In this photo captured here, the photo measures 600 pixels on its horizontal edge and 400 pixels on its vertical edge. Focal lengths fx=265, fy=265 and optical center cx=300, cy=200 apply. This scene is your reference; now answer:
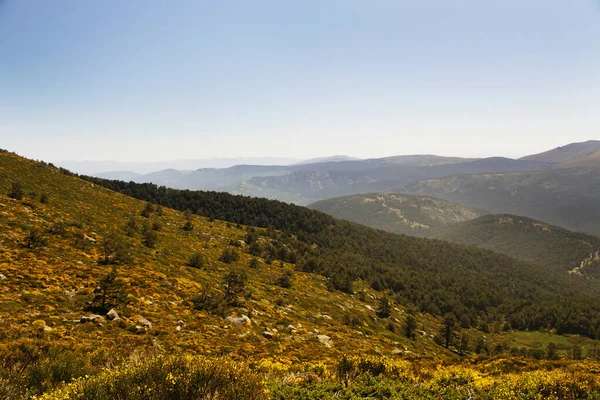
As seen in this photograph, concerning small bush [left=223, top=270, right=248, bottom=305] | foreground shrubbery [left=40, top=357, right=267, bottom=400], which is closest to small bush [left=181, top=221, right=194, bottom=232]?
small bush [left=223, top=270, right=248, bottom=305]

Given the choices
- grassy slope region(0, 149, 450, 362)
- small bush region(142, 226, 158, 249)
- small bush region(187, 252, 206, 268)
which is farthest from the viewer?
small bush region(142, 226, 158, 249)

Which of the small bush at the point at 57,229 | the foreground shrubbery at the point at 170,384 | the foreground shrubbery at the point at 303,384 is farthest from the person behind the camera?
the small bush at the point at 57,229

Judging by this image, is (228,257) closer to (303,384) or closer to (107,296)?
(107,296)

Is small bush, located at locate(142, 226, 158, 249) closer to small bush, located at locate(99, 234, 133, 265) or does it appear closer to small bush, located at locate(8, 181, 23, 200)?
small bush, located at locate(99, 234, 133, 265)

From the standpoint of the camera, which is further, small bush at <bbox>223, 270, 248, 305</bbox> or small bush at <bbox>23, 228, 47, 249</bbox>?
small bush at <bbox>223, 270, 248, 305</bbox>

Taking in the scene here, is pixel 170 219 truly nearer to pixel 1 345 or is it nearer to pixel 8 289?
pixel 8 289

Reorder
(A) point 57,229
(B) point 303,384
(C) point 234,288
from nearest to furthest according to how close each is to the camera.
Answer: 1. (B) point 303,384
2. (A) point 57,229
3. (C) point 234,288

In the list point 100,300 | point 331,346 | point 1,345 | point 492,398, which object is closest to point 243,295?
point 331,346

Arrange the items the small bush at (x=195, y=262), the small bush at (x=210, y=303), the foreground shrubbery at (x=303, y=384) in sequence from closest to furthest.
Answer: the foreground shrubbery at (x=303, y=384) < the small bush at (x=210, y=303) < the small bush at (x=195, y=262)

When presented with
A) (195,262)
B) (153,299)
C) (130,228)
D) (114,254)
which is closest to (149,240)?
(130,228)

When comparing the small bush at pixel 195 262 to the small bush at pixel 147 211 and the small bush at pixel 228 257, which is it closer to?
the small bush at pixel 228 257

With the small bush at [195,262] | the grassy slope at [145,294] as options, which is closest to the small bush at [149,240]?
the grassy slope at [145,294]

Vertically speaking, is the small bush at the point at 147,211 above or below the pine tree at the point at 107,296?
above

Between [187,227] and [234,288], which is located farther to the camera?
[187,227]
